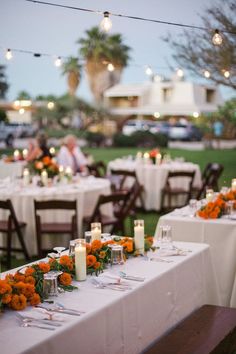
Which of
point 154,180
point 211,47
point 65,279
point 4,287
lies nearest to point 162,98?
point 211,47

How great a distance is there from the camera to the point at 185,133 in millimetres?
37594

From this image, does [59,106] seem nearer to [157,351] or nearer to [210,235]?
[210,235]

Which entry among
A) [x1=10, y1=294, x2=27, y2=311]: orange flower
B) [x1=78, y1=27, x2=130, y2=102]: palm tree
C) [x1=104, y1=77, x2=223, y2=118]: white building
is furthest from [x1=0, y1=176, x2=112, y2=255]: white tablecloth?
[x1=104, y1=77, x2=223, y2=118]: white building

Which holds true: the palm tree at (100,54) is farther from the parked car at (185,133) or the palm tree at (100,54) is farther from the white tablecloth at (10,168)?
the white tablecloth at (10,168)

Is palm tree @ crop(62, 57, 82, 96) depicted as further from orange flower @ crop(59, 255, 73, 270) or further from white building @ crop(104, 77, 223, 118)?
orange flower @ crop(59, 255, 73, 270)

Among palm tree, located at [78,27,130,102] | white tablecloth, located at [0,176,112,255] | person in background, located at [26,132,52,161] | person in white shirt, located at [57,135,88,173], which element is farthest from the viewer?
palm tree, located at [78,27,130,102]

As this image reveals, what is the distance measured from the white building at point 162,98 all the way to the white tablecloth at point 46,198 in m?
40.8

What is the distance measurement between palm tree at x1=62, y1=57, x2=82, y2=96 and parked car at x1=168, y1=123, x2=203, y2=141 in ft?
22.0

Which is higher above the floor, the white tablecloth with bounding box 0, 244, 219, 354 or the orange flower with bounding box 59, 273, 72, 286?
the orange flower with bounding box 59, 273, 72, 286

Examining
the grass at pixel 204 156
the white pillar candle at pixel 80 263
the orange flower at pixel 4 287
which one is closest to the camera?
the orange flower at pixel 4 287

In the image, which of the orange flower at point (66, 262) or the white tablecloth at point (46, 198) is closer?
the orange flower at point (66, 262)

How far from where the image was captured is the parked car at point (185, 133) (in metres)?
37.7

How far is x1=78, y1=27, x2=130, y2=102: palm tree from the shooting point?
37.0 m

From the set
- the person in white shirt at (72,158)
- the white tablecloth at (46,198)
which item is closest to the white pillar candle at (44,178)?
the white tablecloth at (46,198)
